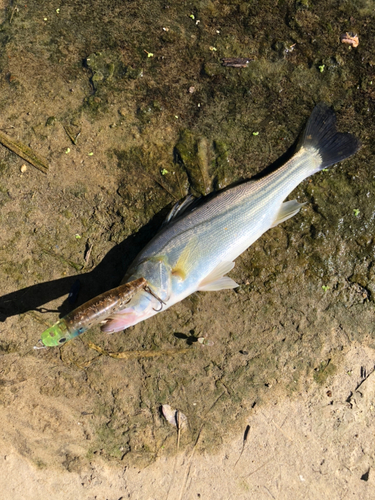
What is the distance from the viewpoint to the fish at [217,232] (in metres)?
3.66

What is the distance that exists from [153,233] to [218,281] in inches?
39.2

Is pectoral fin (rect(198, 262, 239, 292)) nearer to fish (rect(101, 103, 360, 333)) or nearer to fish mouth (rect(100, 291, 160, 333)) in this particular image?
fish (rect(101, 103, 360, 333))

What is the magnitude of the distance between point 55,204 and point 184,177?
161 cm

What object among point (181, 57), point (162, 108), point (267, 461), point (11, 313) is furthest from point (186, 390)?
point (181, 57)

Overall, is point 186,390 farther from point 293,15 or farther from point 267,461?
point 293,15

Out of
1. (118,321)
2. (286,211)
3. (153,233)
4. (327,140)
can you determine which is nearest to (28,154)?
(153,233)

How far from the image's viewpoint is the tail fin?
402 centimetres

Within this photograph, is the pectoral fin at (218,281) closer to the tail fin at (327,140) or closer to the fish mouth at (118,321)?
the fish mouth at (118,321)

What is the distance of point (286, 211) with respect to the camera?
3.98m

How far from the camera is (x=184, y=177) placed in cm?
424

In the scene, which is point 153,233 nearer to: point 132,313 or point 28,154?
point 132,313

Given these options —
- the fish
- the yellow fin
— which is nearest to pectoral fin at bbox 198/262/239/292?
the fish

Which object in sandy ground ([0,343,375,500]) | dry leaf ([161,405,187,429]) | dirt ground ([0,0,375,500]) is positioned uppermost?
dirt ground ([0,0,375,500])

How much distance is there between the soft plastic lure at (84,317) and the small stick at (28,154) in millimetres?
1905
